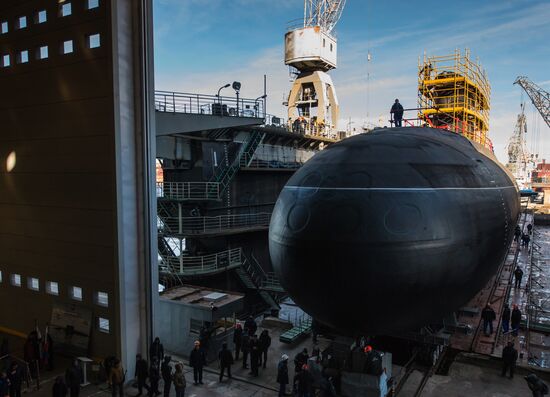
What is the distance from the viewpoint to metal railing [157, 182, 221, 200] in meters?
20.7

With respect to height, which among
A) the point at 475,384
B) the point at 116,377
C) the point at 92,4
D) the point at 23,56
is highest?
the point at 92,4

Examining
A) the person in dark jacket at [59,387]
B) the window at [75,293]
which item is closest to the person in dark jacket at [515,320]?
the person in dark jacket at [59,387]

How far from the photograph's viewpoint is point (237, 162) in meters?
22.8

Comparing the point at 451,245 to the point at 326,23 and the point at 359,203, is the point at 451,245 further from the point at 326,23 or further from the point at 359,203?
the point at 326,23

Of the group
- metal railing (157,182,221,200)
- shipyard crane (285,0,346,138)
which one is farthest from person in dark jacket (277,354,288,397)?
shipyard crane (285,0,346,138)

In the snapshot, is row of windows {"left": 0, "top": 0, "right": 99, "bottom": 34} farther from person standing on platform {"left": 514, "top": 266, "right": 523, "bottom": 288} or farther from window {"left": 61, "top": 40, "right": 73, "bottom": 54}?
person standing on platform {"left": 514, "top": 266, "right": 523, "bottom": 288}

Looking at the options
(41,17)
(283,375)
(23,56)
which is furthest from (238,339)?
(41,17)

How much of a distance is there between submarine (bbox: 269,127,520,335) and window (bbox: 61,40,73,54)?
337 inches

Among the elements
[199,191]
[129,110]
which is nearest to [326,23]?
[199,191]

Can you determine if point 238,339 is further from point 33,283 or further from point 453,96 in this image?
point 453,96

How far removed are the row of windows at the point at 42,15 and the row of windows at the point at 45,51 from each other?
772 millimetres

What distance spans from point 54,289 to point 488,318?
43.6 ft

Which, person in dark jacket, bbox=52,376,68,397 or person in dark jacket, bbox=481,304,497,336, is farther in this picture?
person in dark jacket, bbox=481,304,497,336

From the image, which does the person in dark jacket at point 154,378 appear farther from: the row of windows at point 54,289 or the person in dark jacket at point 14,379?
the person in dark jacket at point 14,379
